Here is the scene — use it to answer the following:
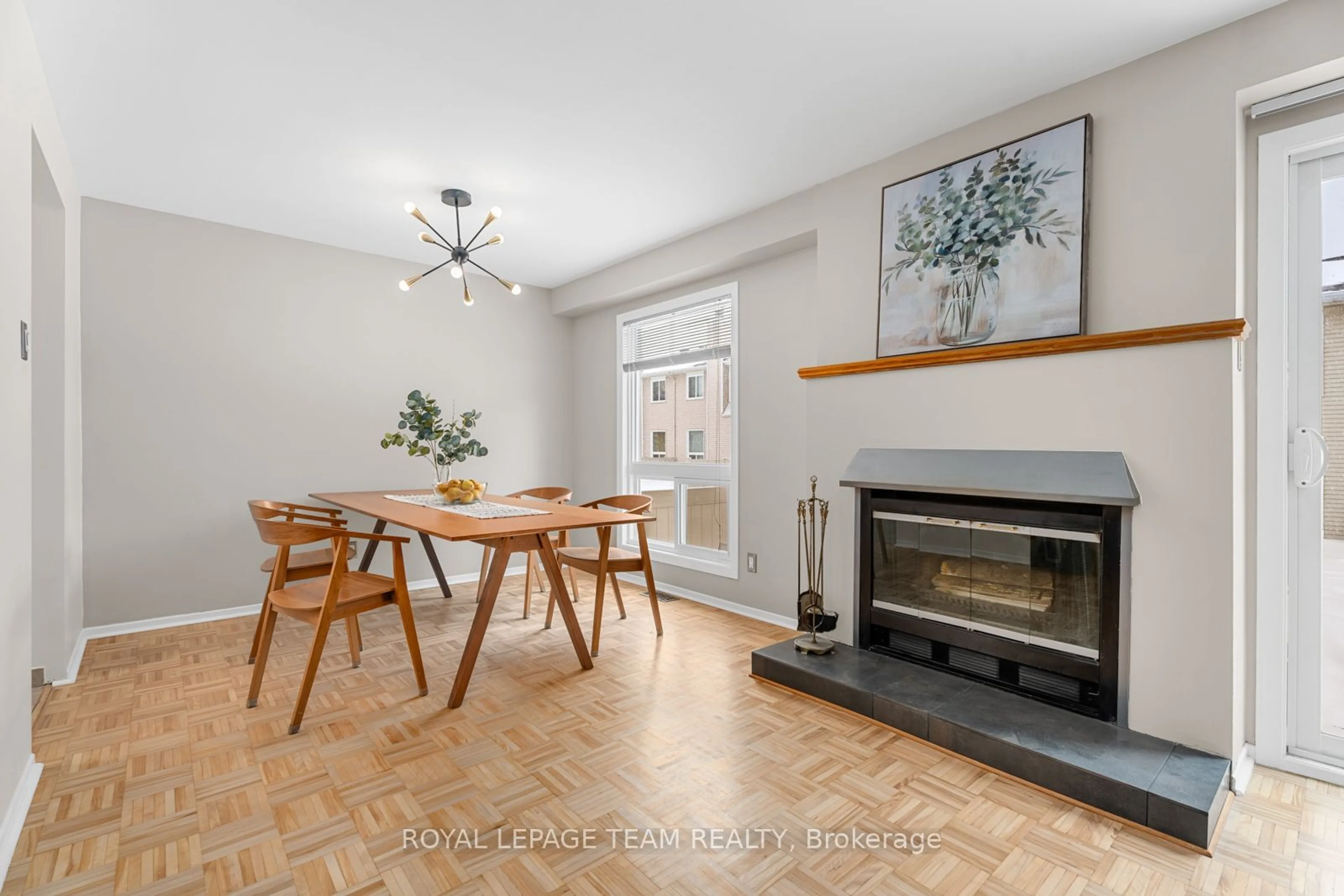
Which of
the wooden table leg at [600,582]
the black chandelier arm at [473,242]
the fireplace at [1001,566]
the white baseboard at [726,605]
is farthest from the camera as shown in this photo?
the white baseboard at [726,605]

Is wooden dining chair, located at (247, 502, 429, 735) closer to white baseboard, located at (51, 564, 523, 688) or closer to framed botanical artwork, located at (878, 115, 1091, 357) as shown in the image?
white baseboard, located at (51, 564, 523, 688)

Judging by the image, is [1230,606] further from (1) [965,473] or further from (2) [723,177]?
(2) [723,177]

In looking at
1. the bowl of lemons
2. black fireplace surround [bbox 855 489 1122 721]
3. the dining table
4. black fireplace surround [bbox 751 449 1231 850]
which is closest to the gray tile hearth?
black fireplace surround [bbox 751 449 1231 850]

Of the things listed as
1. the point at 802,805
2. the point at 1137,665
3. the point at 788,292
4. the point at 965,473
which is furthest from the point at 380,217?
the point at 1137,665

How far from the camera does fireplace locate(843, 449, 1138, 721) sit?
222cm

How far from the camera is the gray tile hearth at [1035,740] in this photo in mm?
1774

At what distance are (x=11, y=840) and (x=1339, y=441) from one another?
13.5 feet

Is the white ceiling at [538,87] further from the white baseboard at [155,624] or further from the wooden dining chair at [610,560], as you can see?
the white baseboard at [155,624]

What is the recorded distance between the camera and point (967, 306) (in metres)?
2.62

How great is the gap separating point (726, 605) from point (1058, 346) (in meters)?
2.54

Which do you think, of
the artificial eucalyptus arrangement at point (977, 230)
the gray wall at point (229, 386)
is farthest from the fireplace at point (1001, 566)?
the gray wall at point (229, 386)

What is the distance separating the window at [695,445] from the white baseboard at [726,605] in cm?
95

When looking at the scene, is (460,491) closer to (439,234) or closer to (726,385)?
(439,234)

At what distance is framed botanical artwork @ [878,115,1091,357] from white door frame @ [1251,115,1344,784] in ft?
1.72
